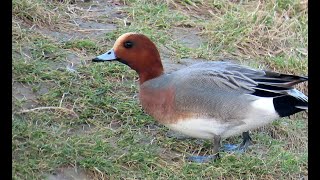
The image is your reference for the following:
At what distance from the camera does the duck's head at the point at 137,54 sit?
12.4 feet

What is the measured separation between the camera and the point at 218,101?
3611mm

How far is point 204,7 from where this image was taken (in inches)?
228

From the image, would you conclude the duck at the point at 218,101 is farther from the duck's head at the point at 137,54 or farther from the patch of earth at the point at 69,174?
the patch of earth at the point at 69,174

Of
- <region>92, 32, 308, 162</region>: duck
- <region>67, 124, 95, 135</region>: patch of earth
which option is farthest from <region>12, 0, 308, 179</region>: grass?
<region>92, 32, 308, 162</region>: duck

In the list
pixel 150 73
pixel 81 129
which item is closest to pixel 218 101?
pixel 150 73

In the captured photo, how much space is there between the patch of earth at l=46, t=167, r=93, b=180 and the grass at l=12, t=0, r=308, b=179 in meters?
0.02

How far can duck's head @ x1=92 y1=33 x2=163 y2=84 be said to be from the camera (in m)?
3.79

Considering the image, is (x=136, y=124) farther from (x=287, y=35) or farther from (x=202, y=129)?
(x=287, y=35)

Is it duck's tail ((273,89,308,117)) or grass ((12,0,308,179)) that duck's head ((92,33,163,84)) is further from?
duck's tail ((273,89,308,117))

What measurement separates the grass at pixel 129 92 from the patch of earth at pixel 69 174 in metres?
0.02

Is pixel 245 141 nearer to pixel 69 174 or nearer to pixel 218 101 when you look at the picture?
pixel 218 101
